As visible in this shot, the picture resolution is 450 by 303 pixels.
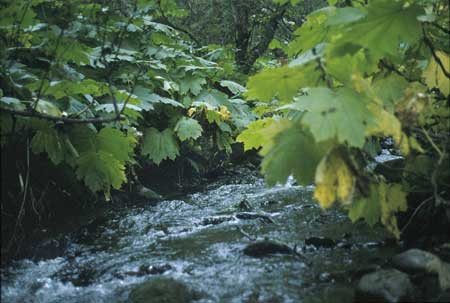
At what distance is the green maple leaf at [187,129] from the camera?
5.38 m

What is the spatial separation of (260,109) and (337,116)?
323 cm

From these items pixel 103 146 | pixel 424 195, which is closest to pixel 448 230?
pixel 424 195

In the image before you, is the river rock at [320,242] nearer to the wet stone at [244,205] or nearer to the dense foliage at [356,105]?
the dense foliage at [356,105]

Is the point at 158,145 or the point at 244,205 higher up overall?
the point at 158,145

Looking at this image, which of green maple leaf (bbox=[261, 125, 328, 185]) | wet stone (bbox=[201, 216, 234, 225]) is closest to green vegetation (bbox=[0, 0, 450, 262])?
green maple leaf (bbox=[261, 125, 328, 185])

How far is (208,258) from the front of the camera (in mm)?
3439

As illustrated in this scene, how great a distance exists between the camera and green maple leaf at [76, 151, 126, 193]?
139 inches

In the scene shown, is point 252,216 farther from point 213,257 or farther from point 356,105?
point 356,105

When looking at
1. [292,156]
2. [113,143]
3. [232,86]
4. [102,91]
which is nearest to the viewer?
[292,156]

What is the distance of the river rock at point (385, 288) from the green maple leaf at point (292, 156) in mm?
1117

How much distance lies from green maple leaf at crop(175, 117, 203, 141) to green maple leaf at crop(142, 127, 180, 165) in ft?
0.43

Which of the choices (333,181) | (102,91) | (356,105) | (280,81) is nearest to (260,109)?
(102,91)

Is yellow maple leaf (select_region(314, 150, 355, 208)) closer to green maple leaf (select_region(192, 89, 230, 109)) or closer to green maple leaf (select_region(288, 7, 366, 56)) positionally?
green maple leaf (select_region(288, 7, 366, 56))

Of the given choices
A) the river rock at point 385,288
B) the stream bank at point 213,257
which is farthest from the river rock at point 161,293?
the river rock at point 385,288
